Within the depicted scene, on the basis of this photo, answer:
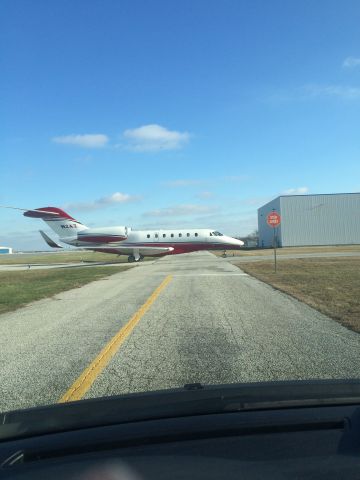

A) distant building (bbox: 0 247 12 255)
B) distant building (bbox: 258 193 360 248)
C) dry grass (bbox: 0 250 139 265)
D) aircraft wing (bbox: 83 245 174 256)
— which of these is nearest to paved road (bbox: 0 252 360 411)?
aircraft wing (bbox: 83 245 174 256)

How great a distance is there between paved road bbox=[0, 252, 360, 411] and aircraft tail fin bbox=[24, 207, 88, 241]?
30.9 m

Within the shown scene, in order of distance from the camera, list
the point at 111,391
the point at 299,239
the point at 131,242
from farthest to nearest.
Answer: the point at 299,239 < the point at 131,242 < the point at 111,391

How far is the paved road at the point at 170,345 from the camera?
5910 millimetres

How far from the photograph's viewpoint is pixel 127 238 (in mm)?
43969

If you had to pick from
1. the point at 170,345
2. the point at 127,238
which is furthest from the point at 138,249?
the point at 170,345

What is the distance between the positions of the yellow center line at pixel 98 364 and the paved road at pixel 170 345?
8 cm

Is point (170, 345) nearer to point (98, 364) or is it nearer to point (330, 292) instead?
point (98, 364)

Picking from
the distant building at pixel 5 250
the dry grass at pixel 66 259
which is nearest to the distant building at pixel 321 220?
the dry grass at pixel 66 259

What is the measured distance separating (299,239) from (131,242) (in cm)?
4507

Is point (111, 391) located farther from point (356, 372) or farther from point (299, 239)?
point (299, 239)

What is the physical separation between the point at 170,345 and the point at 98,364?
5.03ft

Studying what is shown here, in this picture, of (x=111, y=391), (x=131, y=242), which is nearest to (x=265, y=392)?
(x=111, y=391)

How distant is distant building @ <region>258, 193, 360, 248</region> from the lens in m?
81.9

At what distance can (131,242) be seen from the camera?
145 ft
